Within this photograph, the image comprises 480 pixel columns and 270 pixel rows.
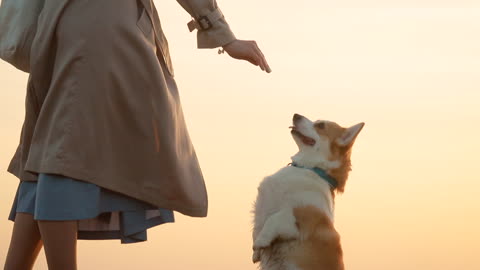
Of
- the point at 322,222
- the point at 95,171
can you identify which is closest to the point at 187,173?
the point at 95,171

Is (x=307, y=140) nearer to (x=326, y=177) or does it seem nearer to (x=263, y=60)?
(x=326, y=177)

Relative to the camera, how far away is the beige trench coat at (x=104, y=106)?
3.09 m

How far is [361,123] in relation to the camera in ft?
18.0

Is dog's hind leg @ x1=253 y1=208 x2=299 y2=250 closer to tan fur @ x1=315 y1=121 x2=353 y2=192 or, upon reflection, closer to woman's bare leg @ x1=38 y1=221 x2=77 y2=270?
tan fur @ x1=315 y1=121 x2=353 y2=192

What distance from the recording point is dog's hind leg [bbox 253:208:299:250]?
468 cm

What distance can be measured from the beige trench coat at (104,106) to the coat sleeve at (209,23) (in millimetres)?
202

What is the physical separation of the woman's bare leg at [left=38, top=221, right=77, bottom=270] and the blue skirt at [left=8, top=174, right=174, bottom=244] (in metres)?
0.04

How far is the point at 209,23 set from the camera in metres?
3.53

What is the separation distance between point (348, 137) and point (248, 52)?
6.77 ft

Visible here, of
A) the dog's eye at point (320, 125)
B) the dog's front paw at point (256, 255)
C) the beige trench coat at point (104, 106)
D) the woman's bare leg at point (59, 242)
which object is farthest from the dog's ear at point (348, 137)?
the woman's bare leg at point (59, 242)

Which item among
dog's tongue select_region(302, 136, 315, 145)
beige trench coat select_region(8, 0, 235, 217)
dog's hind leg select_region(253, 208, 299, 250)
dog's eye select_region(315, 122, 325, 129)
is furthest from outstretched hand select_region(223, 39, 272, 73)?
dog's eye select_region(315, 122, 325, 129)

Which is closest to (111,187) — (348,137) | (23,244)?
(23,244)

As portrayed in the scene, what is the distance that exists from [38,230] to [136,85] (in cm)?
74

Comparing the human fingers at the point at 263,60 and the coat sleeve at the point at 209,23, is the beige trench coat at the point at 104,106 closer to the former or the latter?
the coat sleeve at the point at 209,23
